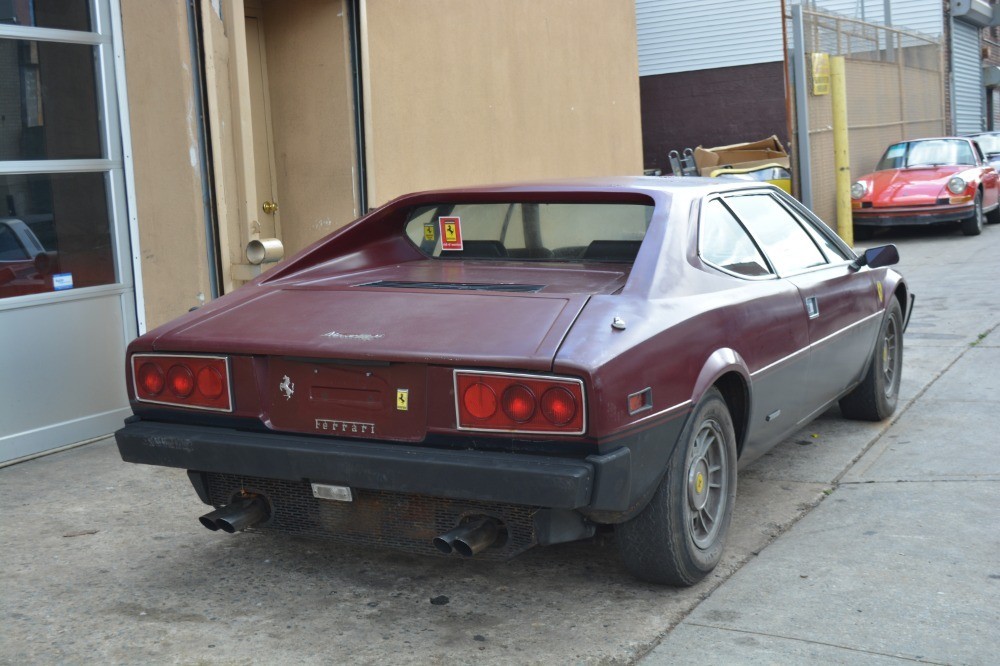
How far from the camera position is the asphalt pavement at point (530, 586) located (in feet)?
11.4

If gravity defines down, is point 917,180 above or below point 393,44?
below

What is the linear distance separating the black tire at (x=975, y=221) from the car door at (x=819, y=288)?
11713 millimetres

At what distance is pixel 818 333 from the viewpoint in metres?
5.02

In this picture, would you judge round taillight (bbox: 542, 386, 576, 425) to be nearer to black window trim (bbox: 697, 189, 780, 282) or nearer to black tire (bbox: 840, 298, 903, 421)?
black window trim (bbox: 697, 189, 780, 282)

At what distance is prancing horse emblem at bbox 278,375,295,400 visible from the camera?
3697 millimetres

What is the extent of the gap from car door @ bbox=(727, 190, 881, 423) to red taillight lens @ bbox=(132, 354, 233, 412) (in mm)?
2285

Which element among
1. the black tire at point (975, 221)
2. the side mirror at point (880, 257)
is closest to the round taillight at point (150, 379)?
the side mirror at point (880, 257)

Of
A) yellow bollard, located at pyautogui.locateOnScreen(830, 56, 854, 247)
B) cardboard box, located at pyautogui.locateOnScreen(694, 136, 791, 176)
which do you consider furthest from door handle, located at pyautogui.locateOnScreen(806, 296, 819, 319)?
cardboard box, located at pyautogui.locateOnScreen(694, 136, 791, 176)

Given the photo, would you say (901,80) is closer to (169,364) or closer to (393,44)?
(393,44)

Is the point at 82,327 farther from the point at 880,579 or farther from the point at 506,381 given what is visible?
the point at 880,579

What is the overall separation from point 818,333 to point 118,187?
3942mm

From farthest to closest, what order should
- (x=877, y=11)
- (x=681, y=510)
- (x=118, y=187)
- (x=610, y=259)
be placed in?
(x=877, y=11) → (x=118, y=187) → (x=610, y=259) → (x=681, y=510)

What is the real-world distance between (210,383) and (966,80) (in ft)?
→ 107

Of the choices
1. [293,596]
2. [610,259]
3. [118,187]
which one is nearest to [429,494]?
[293,596]
